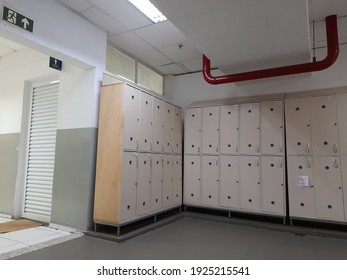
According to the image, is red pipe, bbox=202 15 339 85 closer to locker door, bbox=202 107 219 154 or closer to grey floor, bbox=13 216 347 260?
locker door, bbox=202 107 219 154

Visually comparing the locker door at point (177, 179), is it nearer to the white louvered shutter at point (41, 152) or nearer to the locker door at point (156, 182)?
the locker door at point (156, 182)

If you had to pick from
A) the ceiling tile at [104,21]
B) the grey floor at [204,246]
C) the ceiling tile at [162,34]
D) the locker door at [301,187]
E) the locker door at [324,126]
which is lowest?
the grey floor at [204,246]

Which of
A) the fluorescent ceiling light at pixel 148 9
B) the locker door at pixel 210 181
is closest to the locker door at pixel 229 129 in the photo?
the locker door at pixel 210 181

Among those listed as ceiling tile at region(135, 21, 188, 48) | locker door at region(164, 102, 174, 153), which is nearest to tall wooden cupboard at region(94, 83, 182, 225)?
locker door at region(164, 102, 174, 153)

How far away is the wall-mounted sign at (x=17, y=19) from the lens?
282 centimetres

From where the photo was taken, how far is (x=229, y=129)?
5070 millimetres

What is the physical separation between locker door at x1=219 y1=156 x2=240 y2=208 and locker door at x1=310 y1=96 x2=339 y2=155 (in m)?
1.43

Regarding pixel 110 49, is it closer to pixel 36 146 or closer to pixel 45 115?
pixel 45 115

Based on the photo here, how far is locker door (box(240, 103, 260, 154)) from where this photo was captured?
15.8 ft

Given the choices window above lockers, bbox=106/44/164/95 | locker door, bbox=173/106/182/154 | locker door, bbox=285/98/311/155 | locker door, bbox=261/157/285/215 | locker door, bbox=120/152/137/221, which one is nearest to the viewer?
locker door, bbox=120/152/137/221

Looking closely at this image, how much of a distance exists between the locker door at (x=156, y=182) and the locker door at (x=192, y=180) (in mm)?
894

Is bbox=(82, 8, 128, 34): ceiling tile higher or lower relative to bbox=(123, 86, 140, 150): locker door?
higher

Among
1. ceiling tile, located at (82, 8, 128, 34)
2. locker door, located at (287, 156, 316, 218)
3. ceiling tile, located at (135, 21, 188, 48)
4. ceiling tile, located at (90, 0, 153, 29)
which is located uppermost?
ceiling tile, located at (82, 8, 128, 34)

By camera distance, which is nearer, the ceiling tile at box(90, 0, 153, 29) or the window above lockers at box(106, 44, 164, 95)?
the ceiling tile at box(90, 0, 153, 29)
